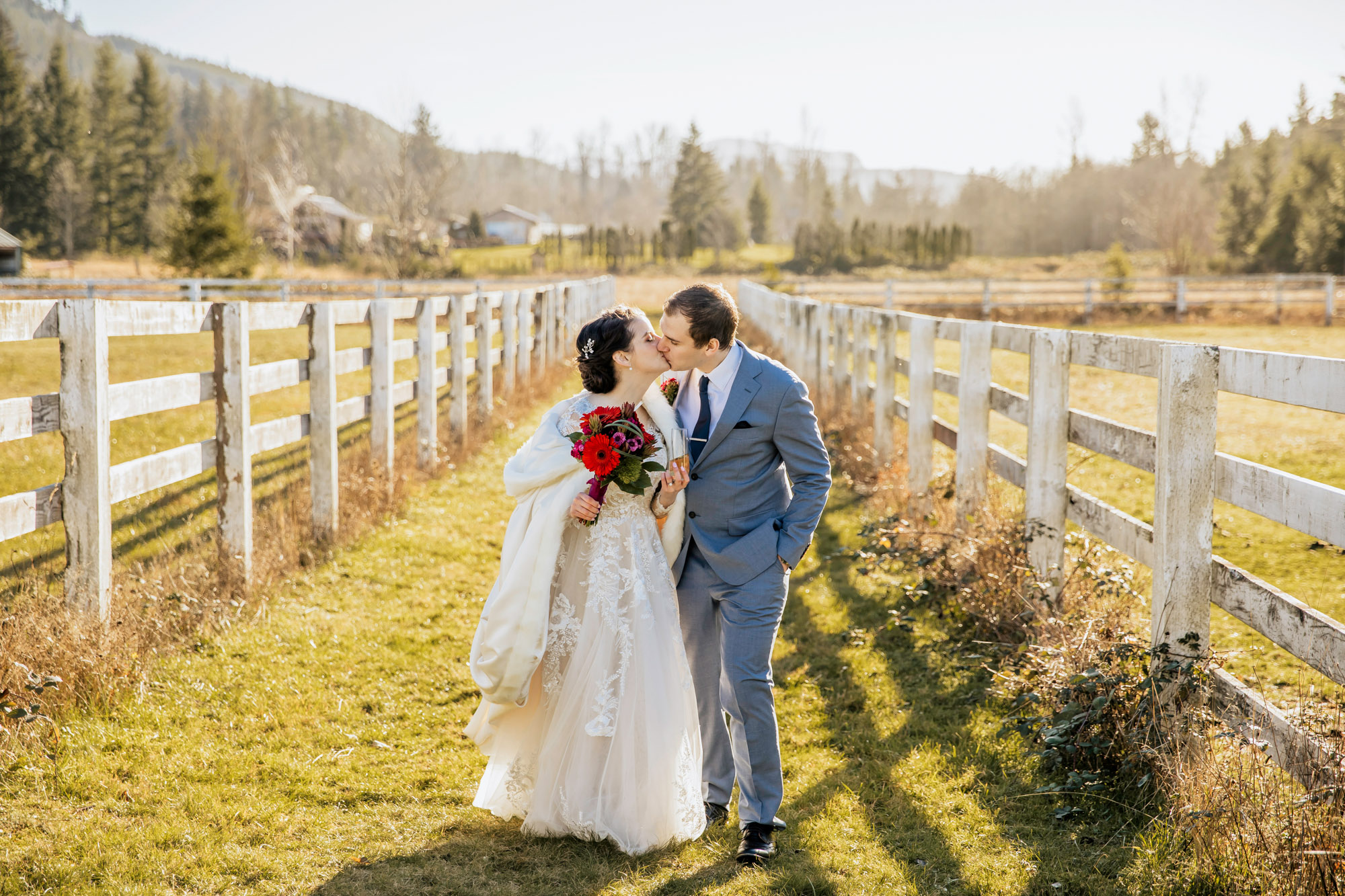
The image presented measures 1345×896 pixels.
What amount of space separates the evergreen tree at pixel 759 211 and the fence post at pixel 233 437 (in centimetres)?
9899

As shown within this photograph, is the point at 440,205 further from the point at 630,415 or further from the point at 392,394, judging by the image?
the point at 630,415

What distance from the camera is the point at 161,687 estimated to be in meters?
4.43

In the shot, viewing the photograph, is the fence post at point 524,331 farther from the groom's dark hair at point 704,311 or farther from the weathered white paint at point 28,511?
the groom's dark hair at point 704,311

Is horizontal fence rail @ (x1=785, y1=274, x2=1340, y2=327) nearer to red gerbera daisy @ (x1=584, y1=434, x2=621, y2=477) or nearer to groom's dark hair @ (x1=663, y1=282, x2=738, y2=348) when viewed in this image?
groom's dark hair @ (x1=663, y1=282, x2=738, y2=348)

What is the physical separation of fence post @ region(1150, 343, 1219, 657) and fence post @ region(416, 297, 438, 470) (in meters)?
6.49

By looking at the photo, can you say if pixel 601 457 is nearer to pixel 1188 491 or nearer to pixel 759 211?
pixel 1188 491

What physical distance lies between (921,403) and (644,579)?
176 inches

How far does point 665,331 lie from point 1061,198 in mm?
87623

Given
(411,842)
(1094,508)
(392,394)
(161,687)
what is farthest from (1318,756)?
(392,394)

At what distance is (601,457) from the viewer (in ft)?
10.7

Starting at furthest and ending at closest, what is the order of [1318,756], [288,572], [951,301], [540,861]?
[951,301], [288,572], [540,861], [1318,756]

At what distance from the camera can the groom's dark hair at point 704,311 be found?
328cm

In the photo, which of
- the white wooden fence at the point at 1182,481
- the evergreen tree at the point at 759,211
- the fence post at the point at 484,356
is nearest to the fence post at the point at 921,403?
the white wooden fence at the point at 1182,481

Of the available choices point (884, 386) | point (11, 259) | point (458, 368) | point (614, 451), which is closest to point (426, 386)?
point (458, 368)
